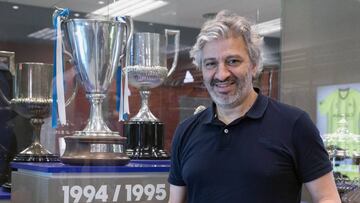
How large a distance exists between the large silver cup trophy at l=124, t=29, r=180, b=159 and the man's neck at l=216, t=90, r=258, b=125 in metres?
0.95

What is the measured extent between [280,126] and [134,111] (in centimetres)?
125

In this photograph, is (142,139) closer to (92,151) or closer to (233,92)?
(92,151)

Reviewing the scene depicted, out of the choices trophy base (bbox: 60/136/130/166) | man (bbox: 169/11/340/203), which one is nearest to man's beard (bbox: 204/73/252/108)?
man (bbox: 169/11/340/203)

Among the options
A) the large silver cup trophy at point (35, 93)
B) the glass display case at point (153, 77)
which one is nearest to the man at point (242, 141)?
the glass display case at point (153, 77)

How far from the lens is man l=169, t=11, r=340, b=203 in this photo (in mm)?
1083

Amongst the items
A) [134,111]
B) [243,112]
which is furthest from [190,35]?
[243,112]

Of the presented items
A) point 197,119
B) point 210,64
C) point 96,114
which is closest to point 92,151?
point 96,114

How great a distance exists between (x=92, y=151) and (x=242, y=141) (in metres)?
0.73

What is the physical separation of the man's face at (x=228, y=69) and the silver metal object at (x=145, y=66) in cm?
100

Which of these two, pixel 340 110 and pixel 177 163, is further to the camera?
pixel 340 110

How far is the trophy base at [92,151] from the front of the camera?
170 centimetres

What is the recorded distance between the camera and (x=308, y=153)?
1.08 m

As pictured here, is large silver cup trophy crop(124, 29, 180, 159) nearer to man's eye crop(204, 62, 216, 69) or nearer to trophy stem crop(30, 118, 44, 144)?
trophy stem crop(30, 118, 44, 144)

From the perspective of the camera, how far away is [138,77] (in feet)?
7.06
